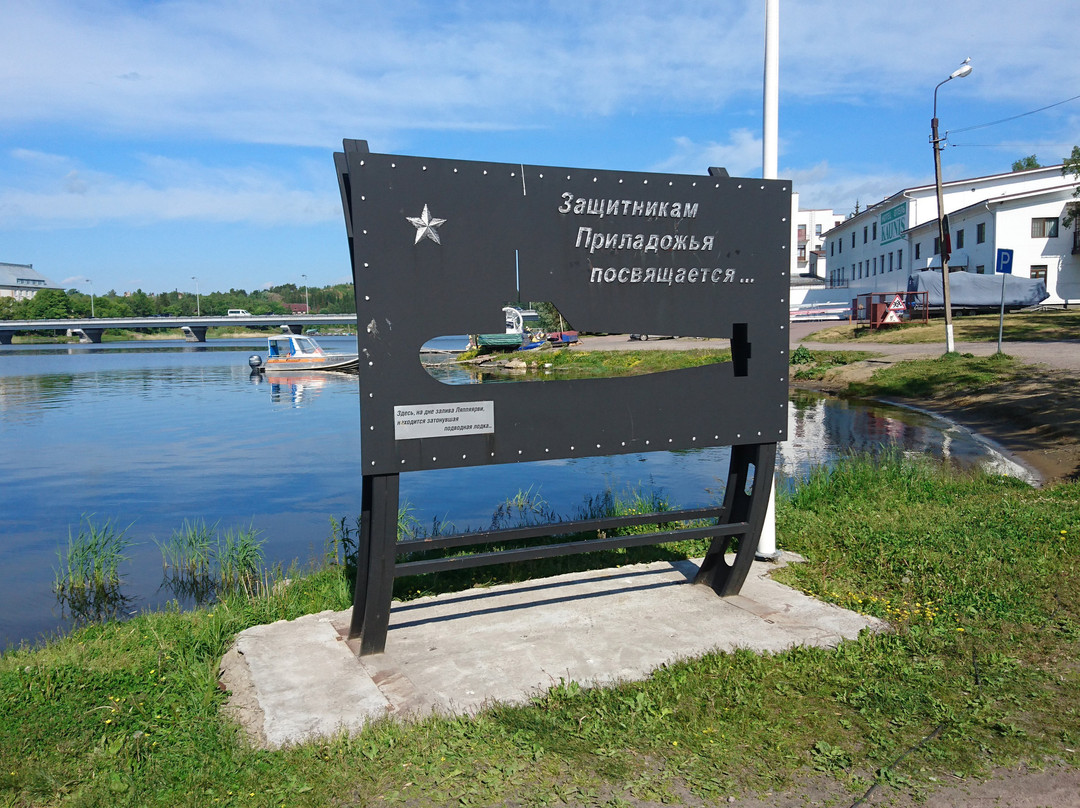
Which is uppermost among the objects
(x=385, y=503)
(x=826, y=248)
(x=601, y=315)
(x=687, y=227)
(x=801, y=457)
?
(x=826, y=248)

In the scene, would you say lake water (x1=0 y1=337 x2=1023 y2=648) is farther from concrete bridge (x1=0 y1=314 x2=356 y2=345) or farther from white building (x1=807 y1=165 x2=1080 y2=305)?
concrete bridge (x1=0 y1=314 x2=356 y2=345)

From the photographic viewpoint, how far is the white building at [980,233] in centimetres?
4628

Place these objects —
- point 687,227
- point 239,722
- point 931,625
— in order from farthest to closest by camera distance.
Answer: point 687,227 < point 931,625 < point 239,722

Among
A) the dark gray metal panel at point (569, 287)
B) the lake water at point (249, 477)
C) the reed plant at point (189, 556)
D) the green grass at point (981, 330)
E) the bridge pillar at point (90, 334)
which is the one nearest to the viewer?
the dark gray metal panel at point (569, 287)

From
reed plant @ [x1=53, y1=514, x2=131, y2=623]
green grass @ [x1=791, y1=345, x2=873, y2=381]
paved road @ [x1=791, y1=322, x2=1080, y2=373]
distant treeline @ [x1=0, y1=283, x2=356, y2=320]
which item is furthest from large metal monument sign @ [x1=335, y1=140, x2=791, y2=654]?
distant treeline @ [x1=0, y1=283, x2=356, y2=320]

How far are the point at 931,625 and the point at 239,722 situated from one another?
153 inches

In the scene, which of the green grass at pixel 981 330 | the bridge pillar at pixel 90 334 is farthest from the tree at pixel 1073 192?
the bridge pillar at pixel 90 334

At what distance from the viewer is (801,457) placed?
15086mm

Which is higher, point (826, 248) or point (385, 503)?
point (826, 248)

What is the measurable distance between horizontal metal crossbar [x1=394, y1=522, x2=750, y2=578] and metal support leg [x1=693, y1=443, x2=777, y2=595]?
0.10 metres

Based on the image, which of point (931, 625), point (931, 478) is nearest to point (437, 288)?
point (931, 625)

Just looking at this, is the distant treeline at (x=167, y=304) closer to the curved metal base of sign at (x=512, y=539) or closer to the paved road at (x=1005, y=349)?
the paved road at (x=1005, y=349)

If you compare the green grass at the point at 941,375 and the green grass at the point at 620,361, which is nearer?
the green grass at the point at 941,375

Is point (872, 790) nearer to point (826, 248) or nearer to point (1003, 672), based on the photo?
→ point (1003, 672)
